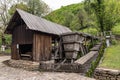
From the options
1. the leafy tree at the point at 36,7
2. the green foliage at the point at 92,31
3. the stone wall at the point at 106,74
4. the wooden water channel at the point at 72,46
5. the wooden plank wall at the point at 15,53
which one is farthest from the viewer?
the leafy tree at the point at 36,7

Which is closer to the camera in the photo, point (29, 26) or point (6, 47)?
point (29, 26)

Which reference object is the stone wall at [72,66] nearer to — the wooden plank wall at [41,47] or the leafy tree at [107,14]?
the wooden plank wall at [41,47]

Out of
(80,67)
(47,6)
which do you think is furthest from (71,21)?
(80,67)

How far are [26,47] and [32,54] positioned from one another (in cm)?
433

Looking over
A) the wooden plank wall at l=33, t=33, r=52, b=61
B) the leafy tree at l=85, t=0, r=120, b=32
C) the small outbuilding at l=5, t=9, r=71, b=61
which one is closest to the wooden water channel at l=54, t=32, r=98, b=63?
the small outbuilding at l=5, t=9, r=71, b=61

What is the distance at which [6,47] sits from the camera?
122ft

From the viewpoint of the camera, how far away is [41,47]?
16.8 m

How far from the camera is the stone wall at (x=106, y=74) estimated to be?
9111mm

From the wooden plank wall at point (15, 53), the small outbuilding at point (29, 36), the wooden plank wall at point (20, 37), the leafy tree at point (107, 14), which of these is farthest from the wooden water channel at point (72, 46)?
the leafy tree at point (107, 14)

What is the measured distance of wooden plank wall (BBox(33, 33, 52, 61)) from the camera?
16031mm

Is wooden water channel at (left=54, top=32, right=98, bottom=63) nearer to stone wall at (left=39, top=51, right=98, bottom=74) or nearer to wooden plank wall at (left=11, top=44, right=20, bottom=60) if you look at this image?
stone wall at (left=39, top=51, right=98, bottom=74)

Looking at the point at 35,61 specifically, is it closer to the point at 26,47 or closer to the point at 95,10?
the point at 26,47

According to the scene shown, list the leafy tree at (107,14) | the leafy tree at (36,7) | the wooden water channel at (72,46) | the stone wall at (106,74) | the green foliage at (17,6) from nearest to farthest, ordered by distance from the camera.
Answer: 1. the stone wall at (106,74)
2. the wooden water channel at (72,46)
3. the leafy tree at (107,14)
4. the green foliage at (17,6)
5. the leafy tree at (36,7)

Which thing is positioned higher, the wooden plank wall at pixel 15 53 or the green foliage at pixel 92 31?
the green foliage at pixel 92 31
